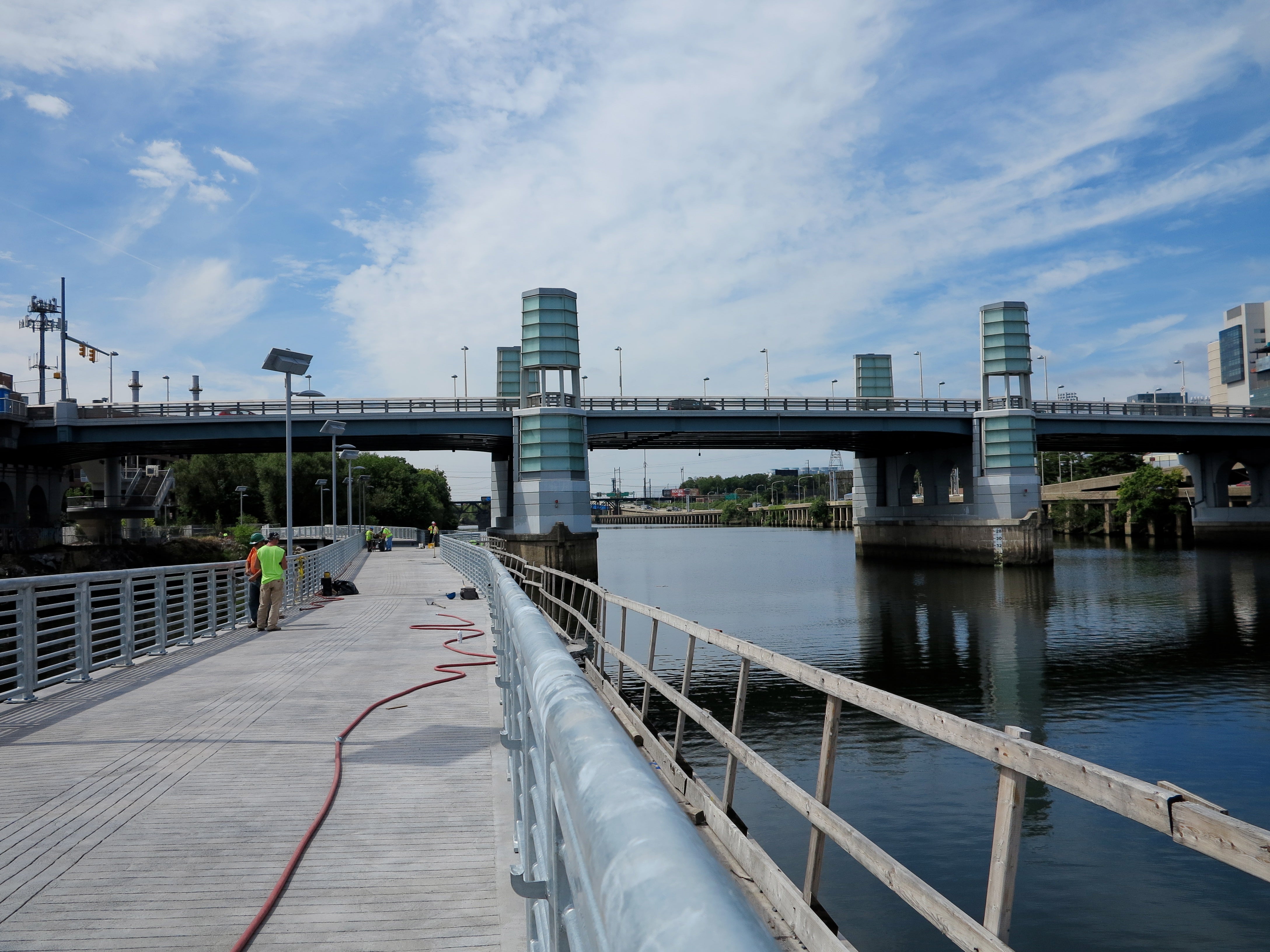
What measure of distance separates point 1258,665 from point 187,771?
23901 millimetres

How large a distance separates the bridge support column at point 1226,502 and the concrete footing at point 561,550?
53.7 meters

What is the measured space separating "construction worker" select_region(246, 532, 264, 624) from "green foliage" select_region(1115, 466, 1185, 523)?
84064 millimetres

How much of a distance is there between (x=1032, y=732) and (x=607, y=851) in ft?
52.9

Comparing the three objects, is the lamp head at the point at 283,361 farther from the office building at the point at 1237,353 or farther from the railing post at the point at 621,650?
the office building at the point at 1237,353

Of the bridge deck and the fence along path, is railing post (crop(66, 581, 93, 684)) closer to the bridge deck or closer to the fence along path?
the bridge deck

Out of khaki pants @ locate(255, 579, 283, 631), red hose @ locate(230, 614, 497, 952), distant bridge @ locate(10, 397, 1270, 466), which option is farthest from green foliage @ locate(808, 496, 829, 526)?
red hose @ locate(230, 614, 497, 952)

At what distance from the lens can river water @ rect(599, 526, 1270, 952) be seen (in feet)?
31.1

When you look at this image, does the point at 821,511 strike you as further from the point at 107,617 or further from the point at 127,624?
the point at 107,617

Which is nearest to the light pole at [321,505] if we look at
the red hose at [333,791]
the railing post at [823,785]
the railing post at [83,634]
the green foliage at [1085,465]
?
the railing post at [83,634]

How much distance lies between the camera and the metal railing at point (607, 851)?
1.03 metres

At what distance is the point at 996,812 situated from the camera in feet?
14.2

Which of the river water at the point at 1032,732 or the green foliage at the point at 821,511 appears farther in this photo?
the green foliage at the point at 821,511

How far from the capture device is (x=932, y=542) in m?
64.2

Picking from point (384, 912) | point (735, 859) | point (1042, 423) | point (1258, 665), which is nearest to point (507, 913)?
point (384, 912)
